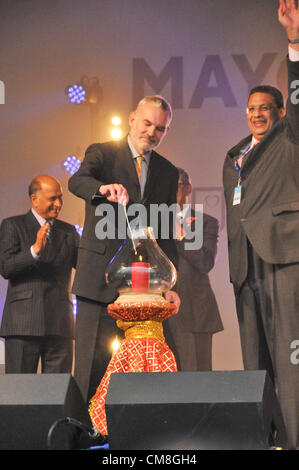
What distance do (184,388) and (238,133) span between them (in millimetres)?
3463

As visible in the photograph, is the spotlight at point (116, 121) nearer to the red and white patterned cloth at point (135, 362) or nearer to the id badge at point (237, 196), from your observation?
the id badge at point (237, 196)

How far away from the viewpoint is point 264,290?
230 centimetres

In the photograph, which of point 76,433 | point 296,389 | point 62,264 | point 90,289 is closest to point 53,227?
point 62,264

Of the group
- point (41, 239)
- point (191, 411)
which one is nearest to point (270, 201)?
point (191, 411)

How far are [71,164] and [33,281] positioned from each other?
140 cm

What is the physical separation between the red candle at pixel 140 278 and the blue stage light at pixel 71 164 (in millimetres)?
2898

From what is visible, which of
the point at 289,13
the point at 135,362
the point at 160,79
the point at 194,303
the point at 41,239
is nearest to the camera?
the point at 135,362

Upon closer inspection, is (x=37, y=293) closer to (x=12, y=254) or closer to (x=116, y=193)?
(x=12, y=254)

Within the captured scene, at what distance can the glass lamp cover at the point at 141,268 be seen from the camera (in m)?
2.04

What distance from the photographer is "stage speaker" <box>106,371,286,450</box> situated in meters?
1.43

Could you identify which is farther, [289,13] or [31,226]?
[31,226]

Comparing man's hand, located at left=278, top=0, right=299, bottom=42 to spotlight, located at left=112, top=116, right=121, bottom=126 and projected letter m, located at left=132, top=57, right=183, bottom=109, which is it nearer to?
projected letter m, located at left=132, top=57, right=183, bottom=109

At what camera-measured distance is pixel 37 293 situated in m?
3.64

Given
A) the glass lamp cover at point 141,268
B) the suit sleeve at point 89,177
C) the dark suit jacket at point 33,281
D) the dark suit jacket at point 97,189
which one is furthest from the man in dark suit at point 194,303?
the glass lamp cover at point 141,268
